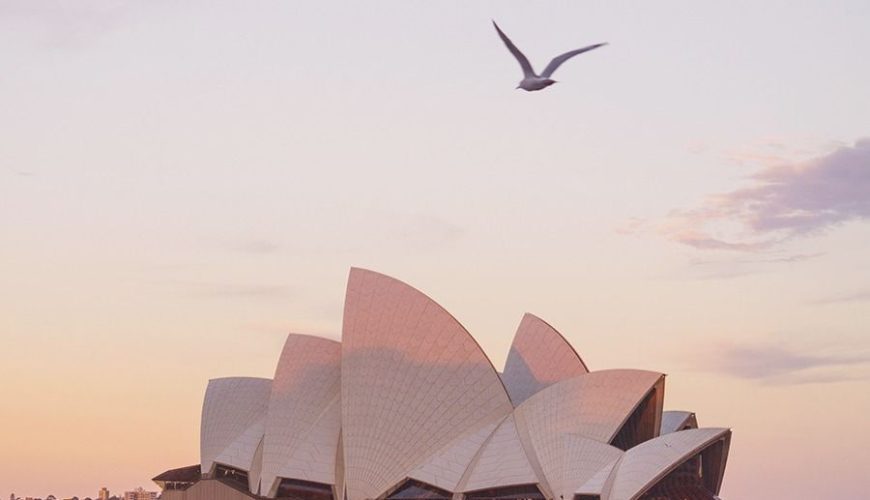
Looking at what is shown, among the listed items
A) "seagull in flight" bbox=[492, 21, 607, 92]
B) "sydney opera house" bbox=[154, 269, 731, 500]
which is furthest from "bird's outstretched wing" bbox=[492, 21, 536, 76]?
"sydney opera house" bbox=[154, 269, 731, 500]

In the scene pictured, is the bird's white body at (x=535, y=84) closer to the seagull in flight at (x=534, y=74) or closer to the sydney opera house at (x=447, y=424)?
the seagull in flight at (x=534, y=74)

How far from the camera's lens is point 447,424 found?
287ft

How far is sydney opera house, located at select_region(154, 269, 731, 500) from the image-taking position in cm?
8031

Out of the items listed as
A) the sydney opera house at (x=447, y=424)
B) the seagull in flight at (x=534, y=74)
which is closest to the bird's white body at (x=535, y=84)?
the seagull in flight at (x=534, y=74)

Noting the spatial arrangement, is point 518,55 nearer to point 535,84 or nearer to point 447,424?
point 535,84

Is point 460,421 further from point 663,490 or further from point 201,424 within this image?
point 201,424

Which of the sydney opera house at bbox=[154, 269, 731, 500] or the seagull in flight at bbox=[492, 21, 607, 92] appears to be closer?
the seagull in flight at bbox=[492, 21, 607, 92]

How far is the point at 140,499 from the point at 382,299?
10511 cm

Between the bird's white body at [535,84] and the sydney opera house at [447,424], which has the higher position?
the bird's white body at [535,84]

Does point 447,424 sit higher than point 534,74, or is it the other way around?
point 534,74

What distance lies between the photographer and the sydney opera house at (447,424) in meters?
80.3

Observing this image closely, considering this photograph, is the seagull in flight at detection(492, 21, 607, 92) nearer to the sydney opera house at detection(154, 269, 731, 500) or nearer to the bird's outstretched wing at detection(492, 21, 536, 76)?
the bird's outstretched wing at detection(492, 21, 536, 76)

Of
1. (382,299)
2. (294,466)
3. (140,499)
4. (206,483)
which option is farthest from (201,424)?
(140,499)

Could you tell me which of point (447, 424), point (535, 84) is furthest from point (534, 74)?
point (447, 424)
